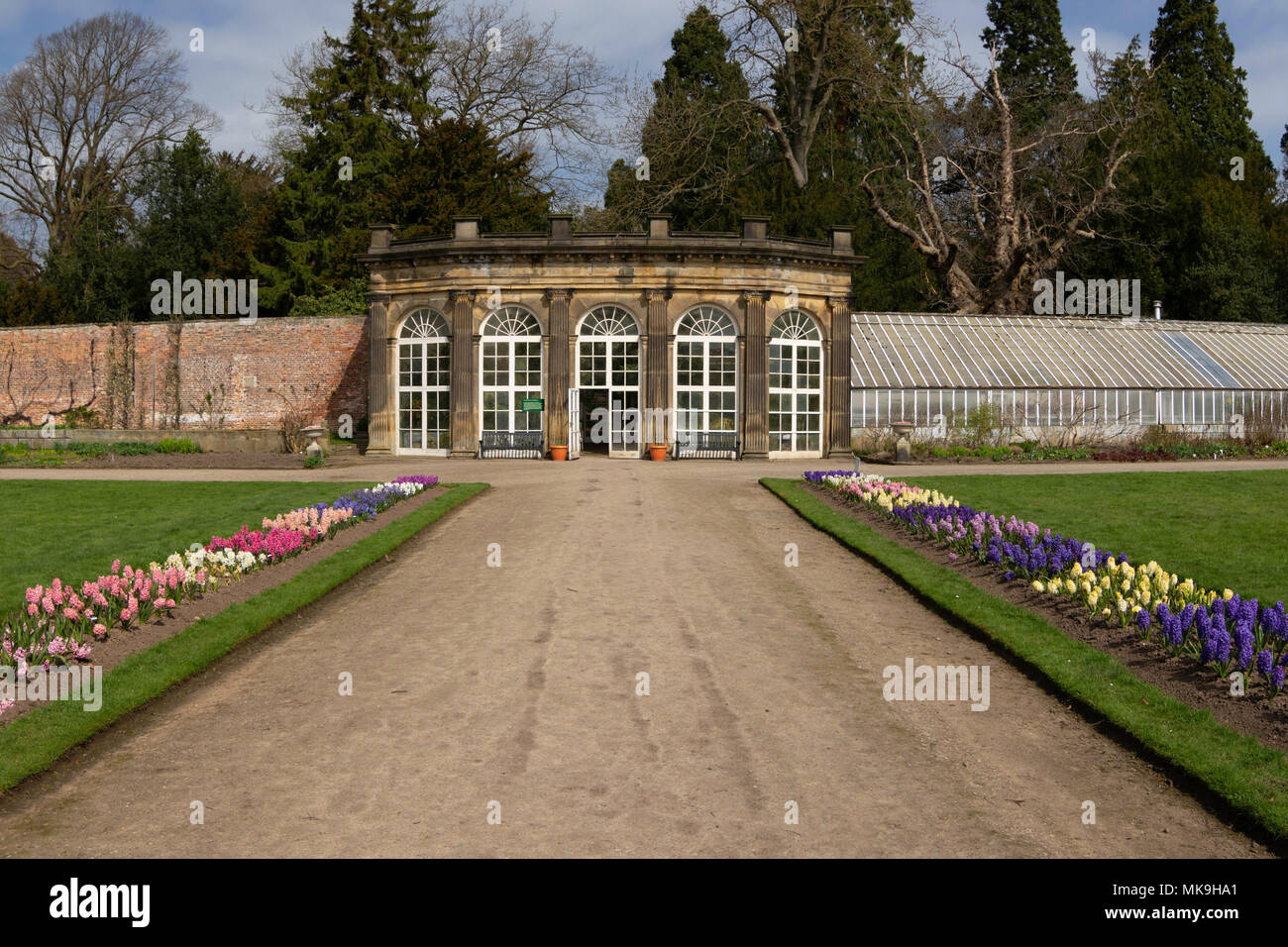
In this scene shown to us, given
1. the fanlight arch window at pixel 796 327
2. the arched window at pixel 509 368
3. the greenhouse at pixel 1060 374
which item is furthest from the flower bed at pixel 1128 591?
the greenhouse at pixel 1060 374

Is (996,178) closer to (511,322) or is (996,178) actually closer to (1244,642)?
(511,322)

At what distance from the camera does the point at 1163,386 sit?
3312cm

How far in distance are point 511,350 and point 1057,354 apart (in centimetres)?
1803

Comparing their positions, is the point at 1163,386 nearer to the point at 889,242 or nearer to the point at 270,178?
the point at 889,242

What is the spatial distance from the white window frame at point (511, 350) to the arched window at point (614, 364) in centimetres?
128

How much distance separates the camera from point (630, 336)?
29.6m

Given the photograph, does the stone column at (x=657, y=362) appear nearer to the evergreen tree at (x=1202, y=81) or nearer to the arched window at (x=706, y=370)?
the arched window at (x=706, y=370)

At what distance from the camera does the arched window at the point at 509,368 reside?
29.7m

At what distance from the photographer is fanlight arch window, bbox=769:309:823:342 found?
98.4 feet

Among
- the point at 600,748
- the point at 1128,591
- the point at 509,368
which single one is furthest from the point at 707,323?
the point at 600,748

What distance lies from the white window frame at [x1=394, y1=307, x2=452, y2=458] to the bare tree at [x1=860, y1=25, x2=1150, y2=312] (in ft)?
56.0

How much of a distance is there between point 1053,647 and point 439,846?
17.8 ft

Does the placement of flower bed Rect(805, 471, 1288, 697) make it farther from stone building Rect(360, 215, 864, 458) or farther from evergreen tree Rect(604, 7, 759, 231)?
evergreen tree Rect(604, 7, 759, 231)

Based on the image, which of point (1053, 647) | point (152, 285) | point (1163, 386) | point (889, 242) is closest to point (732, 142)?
point (889, 242)
